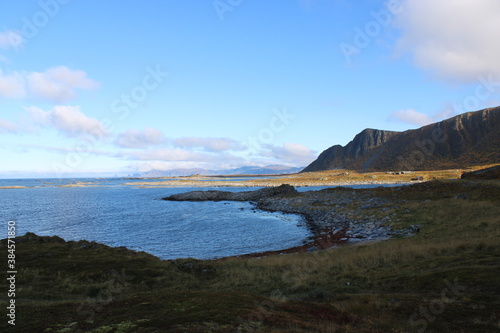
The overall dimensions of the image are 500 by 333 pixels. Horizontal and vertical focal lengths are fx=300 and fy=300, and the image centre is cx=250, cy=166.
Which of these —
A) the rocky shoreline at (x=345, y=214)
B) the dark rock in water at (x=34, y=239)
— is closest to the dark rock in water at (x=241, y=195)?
the rocky shoreline at (x=345, y=214)

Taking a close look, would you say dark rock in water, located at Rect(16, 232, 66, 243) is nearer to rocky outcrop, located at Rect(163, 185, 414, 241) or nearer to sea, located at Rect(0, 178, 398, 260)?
sea, located at Rect(0, 178, 398, 260)

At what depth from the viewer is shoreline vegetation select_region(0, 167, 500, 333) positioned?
9.79m

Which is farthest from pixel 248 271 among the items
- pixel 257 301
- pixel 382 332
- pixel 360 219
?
pixel 360 219

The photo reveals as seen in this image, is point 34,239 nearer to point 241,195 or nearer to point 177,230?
point 177,230

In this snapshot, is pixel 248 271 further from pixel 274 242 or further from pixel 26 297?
pixel 274 242

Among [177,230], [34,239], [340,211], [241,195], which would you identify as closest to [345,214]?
[340,211]

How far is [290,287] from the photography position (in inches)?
→ 699

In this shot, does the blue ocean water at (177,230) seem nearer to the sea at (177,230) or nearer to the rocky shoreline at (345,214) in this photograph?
the sea at (177,230)

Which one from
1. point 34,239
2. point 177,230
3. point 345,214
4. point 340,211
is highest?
point 34,239

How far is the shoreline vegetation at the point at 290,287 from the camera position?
32.1 ft

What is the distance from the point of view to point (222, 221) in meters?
57.4

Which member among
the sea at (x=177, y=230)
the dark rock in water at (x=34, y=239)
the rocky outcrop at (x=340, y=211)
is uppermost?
the dark rock in water at (x=34, y=239)

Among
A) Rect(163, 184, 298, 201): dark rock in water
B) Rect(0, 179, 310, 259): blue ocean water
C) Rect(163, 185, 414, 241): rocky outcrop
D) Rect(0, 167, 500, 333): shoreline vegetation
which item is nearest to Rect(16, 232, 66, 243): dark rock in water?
Rect(0, 167, 500, 333): shoreline vegetation

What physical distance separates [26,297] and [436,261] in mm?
23025
